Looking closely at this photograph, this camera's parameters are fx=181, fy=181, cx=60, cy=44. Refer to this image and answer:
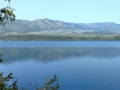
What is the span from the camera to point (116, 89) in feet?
154

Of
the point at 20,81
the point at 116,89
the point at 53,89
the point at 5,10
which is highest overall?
the point at 5,10

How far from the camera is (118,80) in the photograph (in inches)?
2191

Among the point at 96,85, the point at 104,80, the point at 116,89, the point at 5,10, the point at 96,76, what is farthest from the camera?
the point at 96,76

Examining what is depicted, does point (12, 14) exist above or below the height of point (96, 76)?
above

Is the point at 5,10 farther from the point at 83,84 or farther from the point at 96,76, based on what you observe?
the point at 96,76

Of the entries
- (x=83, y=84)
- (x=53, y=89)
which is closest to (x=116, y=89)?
(x=83, y=84)

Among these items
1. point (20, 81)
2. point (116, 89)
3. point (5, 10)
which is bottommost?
point (20, 81)

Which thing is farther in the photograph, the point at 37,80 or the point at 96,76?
the point at 96,76

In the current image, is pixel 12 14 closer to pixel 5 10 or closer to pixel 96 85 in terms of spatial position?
pixel 5 10

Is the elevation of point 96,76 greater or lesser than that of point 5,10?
lesser

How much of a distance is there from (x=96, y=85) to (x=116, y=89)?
5.60 m

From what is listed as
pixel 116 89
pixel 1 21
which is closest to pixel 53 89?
pixel 1 21

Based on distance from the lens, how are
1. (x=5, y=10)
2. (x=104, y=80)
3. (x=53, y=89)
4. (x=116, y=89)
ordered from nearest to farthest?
(x=5, y=10), (x=53, y=89), (x=116, y=89), (x=104, y=80)

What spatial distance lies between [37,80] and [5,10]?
1872 inches
